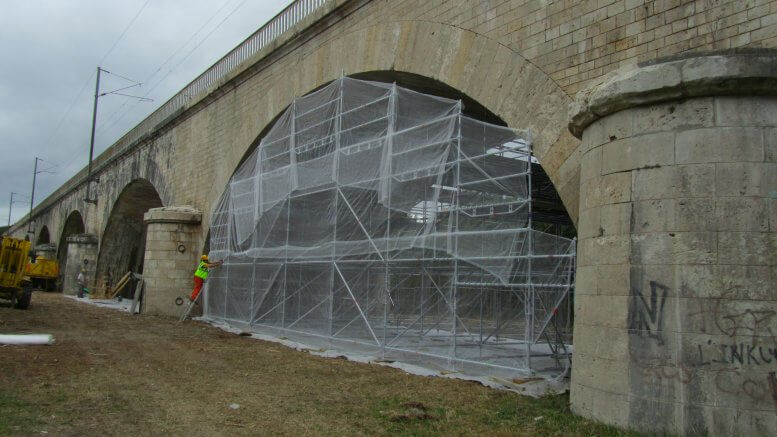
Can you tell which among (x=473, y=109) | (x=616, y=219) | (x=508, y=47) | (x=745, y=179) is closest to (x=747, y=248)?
(x=745, y=179)

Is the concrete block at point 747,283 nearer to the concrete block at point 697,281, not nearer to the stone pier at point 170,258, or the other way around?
the concrete block at point 697,281

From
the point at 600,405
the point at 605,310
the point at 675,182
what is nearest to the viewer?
the point at 675,182

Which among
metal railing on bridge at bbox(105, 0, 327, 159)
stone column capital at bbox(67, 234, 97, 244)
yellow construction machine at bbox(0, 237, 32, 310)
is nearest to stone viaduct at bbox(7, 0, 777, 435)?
metal railing on bridge at bbox(105, 0, 327, 159)

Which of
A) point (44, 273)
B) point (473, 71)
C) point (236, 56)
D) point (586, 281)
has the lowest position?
point (44, 273)

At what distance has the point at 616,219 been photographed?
15.7 ft

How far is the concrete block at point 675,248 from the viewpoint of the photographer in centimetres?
429

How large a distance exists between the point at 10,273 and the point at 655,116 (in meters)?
16.7

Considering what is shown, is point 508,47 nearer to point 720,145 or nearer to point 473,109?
point 473,109

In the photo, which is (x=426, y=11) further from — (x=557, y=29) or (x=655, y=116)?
(x=655, y=116)

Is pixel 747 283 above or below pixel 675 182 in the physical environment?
below

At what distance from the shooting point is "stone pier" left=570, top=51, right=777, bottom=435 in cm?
408

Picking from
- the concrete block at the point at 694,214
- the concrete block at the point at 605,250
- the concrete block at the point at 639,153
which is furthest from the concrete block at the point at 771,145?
the concrete block at the point at 605,250

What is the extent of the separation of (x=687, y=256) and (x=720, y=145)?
0.81 metres

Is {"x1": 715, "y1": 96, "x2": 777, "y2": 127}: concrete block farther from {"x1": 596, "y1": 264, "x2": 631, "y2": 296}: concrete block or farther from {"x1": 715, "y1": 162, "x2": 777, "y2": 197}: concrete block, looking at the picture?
{"x1": 596, "y1": 264, "x2": 631, "y2": 296}: concrete block
